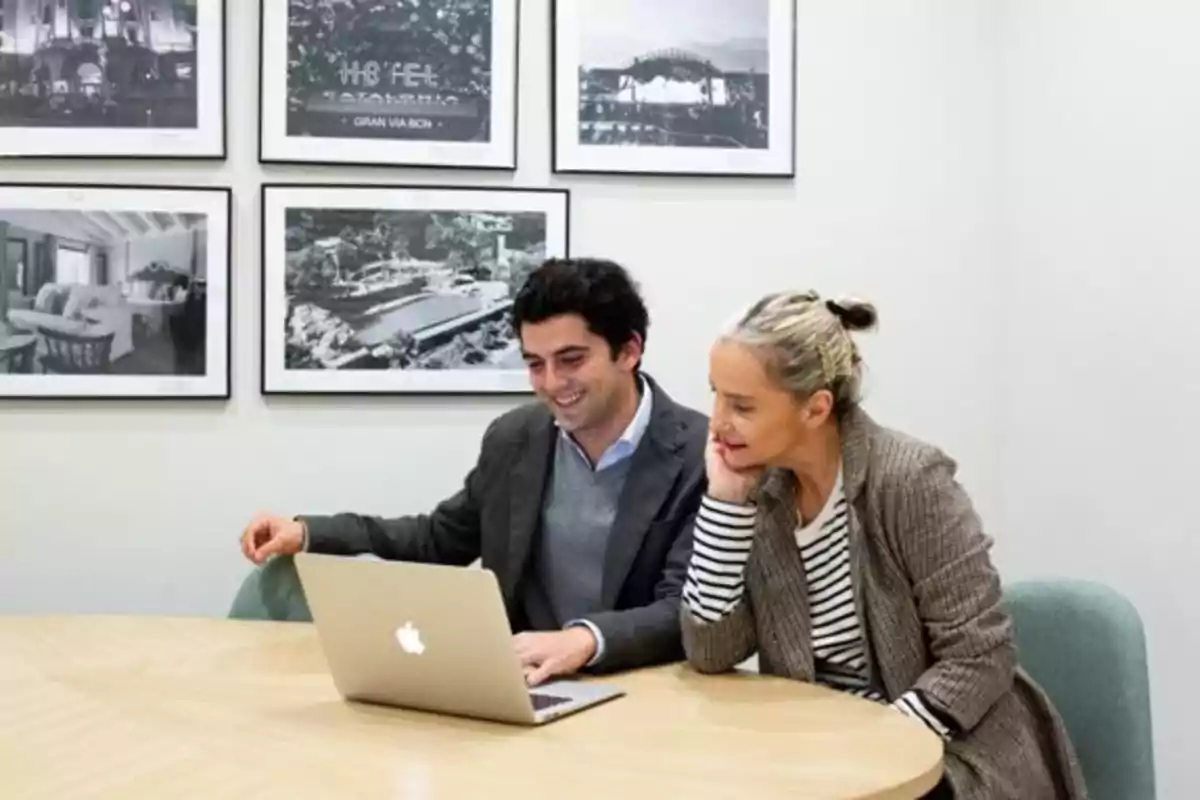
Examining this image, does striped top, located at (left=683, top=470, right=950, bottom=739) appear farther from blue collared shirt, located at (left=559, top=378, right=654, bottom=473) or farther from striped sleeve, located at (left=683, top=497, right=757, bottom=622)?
blue collared shirt, located at (left=559, top=378, right=654, bottom=473)

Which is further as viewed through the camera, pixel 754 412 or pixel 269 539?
pixel 269 539

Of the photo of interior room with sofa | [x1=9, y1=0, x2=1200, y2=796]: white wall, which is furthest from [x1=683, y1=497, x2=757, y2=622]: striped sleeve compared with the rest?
the photo of interior room with sofa

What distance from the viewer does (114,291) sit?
2.88 m

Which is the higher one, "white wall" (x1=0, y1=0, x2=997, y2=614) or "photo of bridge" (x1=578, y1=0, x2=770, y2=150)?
"photo of bridge" (x1=578, y1=0, x2=770, y2=150)

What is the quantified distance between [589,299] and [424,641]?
80cm

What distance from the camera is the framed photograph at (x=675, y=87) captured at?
118 inches

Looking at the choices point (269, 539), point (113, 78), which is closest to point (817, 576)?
point (269, 539)

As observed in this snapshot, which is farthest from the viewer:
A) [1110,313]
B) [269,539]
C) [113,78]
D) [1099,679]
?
[113,78]

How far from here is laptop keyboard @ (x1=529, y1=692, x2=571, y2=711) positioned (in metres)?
1.77

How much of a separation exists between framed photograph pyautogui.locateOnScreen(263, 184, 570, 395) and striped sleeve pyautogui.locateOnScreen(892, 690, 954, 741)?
1338 mm

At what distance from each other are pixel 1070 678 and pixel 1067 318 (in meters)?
1.02

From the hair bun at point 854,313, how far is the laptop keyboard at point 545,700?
27.0 inches

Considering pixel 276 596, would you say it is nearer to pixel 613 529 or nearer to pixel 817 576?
pixel 613 529

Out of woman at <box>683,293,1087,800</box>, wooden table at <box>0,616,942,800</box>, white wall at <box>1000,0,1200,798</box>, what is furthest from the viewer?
white wall at <box>1000,0,1200,798</box>
